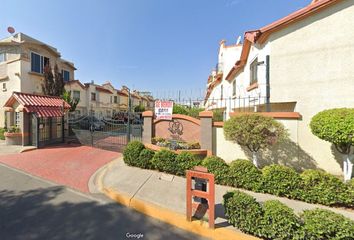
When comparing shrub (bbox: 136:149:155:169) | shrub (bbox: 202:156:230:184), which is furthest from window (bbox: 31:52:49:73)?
shrub (bbox: 202:156:230:184)

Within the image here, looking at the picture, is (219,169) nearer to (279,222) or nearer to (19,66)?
(279,222)

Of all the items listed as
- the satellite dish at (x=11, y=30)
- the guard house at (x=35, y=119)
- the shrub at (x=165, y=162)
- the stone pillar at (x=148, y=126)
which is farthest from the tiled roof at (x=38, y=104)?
the satellite dish at (x=11, y=30)

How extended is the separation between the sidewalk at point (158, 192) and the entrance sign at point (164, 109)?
2704mm

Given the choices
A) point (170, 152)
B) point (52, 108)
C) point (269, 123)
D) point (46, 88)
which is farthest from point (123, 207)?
point (46, 88)

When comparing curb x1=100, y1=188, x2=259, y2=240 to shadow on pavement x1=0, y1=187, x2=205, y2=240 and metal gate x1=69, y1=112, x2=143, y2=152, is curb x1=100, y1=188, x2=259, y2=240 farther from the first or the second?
metal gate x1=69, y1=112, x2=143, y2=152

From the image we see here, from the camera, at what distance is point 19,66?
1720cm

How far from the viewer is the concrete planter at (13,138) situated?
12.0 m

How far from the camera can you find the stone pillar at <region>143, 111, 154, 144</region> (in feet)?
29.2

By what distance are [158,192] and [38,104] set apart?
11.3 m

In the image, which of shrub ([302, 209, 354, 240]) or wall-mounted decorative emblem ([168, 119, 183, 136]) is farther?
wall-mounted decorative emblem ([168, 119, 183, 136])

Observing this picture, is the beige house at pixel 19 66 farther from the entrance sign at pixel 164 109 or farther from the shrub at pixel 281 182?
the shrub at pixel 281 182

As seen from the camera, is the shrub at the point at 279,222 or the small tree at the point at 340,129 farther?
the small tree at the point at 340,129

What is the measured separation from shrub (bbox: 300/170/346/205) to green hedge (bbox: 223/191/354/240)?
65.6 inches

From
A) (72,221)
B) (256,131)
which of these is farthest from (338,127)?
(72,221)
